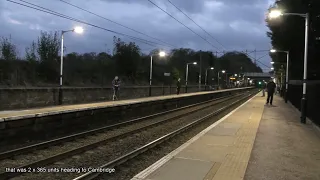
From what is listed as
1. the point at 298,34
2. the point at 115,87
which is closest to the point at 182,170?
the point at 115,87

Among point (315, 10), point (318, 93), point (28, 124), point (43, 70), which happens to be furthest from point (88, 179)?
point (43, 70)

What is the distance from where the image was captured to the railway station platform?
8117 mm

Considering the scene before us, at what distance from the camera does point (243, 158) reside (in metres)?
9.76

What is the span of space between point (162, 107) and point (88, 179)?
22.2m

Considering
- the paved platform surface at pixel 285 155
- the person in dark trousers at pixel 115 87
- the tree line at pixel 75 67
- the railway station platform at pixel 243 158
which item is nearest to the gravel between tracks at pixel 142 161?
the railway station platform at pixel 243 158

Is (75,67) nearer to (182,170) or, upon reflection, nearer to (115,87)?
(115,87)

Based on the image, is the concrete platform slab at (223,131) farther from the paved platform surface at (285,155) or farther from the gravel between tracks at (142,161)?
the gravel between tracks at (142,161)

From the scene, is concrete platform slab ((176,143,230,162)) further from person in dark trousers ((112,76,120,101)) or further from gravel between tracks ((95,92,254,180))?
person in dark trousers ((112,76,120,101))

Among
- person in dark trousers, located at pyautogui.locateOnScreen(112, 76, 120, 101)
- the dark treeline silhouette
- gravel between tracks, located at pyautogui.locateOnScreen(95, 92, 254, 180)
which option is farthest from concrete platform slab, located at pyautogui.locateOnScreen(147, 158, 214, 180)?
person in dark trousers, located at pyautogui.locateOnScreen(112, 76, 120, 101)

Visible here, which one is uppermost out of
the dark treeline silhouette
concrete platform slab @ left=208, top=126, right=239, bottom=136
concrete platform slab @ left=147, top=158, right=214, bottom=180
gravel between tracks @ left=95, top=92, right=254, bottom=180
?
the dark treeline silhouette

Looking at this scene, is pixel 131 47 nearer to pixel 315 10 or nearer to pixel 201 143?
pixel 315 10

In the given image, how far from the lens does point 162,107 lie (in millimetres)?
30078

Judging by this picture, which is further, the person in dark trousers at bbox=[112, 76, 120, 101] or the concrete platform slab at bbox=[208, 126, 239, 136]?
the person in dark trousers at bbox=[112, 76, 120, 101]

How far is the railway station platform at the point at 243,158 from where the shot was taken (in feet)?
26.6
